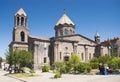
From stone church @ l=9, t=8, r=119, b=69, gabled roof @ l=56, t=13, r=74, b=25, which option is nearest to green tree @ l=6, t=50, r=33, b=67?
stone church @ l=9, t=8, r=119, b=69

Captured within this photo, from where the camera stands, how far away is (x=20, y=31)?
160 feet

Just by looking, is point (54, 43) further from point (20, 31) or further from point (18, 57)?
point (18, 57)

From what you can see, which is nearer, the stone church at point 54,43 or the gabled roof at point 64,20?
the stone church at point 54,43

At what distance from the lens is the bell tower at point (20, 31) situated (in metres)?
47.8

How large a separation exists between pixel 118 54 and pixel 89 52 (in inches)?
388

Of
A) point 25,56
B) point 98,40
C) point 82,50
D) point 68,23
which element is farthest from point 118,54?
point 25,56

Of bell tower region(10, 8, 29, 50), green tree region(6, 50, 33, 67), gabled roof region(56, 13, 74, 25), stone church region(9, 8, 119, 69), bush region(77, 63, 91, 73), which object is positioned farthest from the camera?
gabled roof region(56, 13, 74, 25)

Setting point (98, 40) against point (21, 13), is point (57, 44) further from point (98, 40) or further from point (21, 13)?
point (98, 40)

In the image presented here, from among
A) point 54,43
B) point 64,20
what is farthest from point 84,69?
point 64,20

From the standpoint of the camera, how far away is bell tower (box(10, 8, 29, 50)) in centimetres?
4781

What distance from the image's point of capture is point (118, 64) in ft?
100.0

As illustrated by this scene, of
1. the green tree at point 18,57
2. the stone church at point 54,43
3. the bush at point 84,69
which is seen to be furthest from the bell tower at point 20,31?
the bush at point 84,69

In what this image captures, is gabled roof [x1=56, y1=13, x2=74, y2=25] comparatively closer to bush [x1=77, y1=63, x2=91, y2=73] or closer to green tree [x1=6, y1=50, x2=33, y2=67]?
green tree [x1=6, y1=50, x2=33, y2=67]

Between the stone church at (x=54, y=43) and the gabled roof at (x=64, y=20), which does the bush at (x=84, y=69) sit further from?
the gabled roof at (x=64, y=20)
